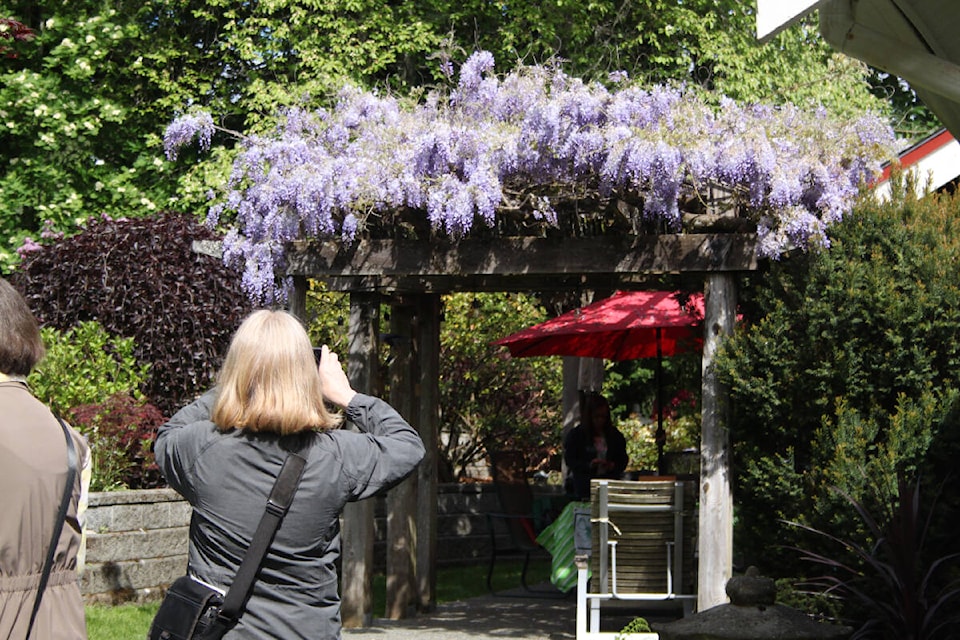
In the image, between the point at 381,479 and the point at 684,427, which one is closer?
the point at 381,479

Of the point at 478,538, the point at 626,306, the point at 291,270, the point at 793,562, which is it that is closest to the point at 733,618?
the point at 793,562

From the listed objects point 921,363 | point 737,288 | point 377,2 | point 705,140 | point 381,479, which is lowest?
point 381,479

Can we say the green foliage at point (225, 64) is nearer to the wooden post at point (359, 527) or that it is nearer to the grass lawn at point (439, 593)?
the grass lawn at point (439, 593)

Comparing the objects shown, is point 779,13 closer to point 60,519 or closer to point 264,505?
point 264,505

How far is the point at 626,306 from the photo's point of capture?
10.2 metres

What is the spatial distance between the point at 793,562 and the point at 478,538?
6444mm

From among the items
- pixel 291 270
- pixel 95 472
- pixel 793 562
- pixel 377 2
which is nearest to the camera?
pixel 793 562

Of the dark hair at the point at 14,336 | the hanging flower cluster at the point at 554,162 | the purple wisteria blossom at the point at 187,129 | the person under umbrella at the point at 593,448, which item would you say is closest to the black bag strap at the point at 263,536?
the dark hair at the point at 14,336

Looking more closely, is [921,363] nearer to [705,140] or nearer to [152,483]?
[705,140]

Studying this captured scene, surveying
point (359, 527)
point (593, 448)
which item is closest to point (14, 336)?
point (359, 527)

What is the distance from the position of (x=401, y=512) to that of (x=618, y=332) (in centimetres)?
243

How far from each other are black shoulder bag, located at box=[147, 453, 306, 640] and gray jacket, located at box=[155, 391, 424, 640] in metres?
0.03

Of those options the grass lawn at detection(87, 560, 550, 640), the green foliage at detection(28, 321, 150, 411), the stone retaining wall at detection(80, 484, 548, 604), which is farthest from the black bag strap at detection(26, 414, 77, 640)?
the green foliage at detection(28, 321, 150, 411)

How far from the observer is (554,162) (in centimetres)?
720
